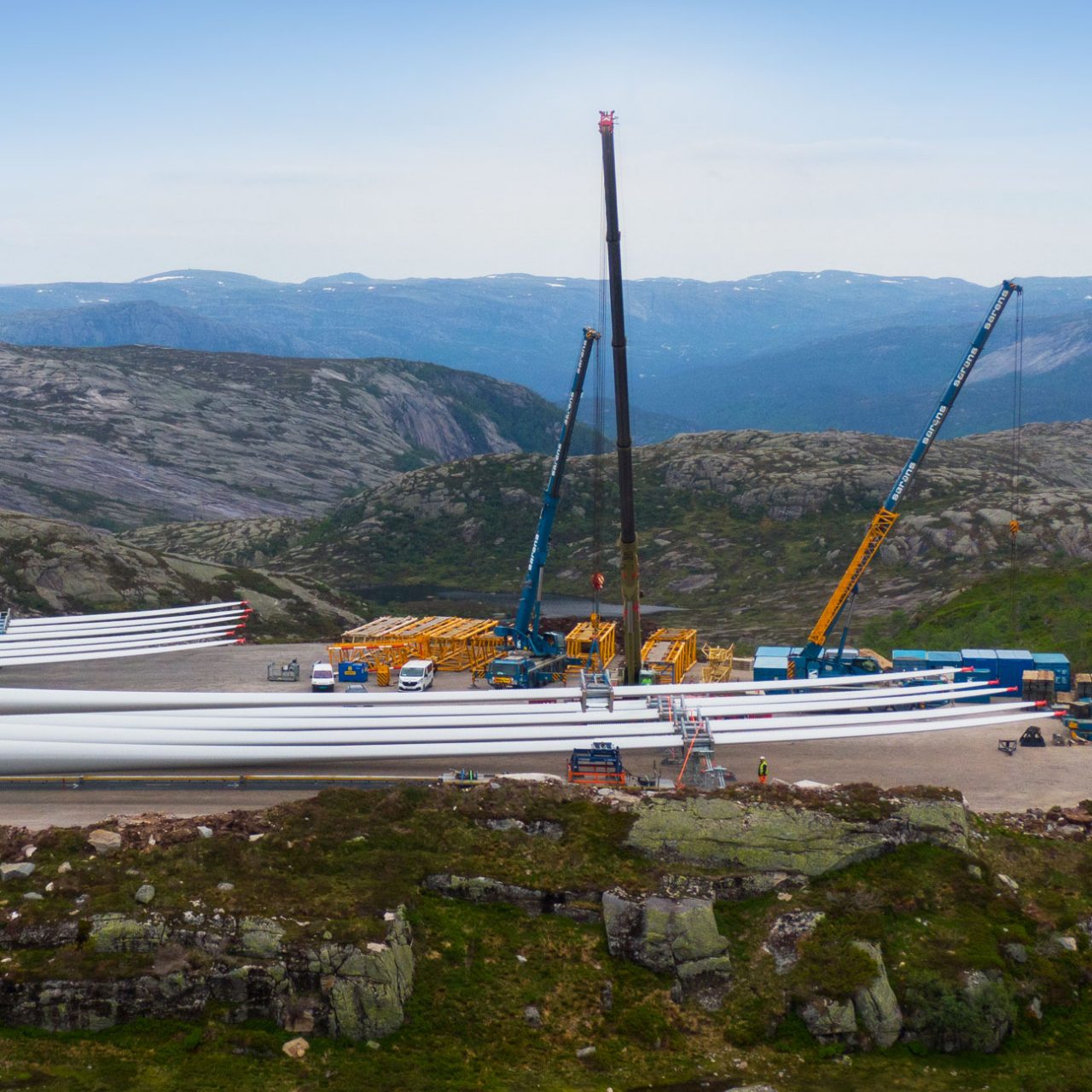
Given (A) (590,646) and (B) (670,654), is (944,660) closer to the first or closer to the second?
(B) (670,654)

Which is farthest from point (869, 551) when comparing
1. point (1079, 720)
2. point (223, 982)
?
point (223, 982)

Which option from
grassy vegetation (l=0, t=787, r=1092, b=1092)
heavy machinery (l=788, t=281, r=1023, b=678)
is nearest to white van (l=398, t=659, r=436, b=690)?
heavy machinery (l=788, t=281, r=1023, b=678)

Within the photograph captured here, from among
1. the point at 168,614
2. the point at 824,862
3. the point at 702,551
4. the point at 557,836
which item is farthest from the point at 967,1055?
the point at 702,551

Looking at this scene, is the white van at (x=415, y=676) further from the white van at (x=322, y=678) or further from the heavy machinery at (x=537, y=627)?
the white van at (x=322, y=678)

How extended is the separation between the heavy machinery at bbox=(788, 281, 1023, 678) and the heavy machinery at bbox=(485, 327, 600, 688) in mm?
13000

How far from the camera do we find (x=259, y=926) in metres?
28.7

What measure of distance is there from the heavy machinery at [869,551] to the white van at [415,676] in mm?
18722

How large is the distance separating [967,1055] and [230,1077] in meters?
18.5

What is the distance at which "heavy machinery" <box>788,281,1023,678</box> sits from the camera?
175 ft

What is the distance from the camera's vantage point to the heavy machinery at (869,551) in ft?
175

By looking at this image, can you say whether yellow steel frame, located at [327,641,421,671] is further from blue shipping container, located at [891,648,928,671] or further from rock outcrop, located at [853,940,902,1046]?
rock outcrop, located at [853,940,902,1046]

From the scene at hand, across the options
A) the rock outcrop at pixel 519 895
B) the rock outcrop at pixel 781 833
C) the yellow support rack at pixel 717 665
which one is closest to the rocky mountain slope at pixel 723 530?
the yellow support rack at pixel 717 665

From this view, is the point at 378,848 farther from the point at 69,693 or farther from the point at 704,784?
the point at 69,693

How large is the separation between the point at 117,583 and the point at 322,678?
4217 centimetres
